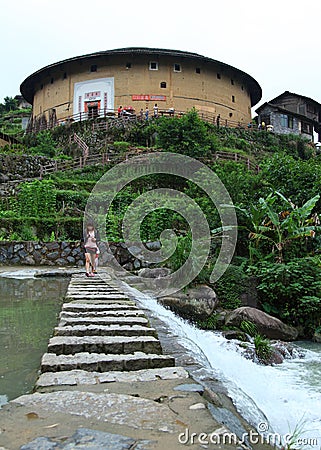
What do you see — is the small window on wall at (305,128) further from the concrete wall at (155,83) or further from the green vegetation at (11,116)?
the green vegetation at (11,116)

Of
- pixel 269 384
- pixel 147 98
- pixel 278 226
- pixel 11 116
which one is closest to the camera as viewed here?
pixel 269 384

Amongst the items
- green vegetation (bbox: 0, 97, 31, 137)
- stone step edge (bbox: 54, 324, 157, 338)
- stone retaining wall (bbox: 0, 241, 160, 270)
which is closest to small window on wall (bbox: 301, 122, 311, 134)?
green vegetation (bbox: 0, 97, 31, 137)

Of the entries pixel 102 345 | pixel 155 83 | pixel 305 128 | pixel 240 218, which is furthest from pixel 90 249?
pixel 305 128

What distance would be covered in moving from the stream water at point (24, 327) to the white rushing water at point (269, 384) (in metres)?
1.35

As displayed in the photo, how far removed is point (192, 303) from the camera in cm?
841

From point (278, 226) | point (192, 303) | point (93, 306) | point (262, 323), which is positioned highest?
point (278, 226)

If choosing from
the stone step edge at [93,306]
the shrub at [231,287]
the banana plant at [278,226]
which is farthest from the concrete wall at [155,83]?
Answer: the stone step edge at [93,306]

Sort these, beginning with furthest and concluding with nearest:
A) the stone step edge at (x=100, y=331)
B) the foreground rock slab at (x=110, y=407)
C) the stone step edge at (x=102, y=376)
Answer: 1. the stone step edge at (x=100, y=331)
2. the stone step edge at (x=102, y=376)
3. the foreground rock slab at (x=110, y=407)

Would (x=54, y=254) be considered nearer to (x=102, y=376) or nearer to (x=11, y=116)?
(x=102, y=376)

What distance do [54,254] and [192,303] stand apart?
20.9 feet

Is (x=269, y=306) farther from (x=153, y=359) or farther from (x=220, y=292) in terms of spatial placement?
(x=153, y=359)

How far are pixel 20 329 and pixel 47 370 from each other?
6.94 feet

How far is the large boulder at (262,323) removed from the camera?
8062mm

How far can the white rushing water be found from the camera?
330 centimetres
